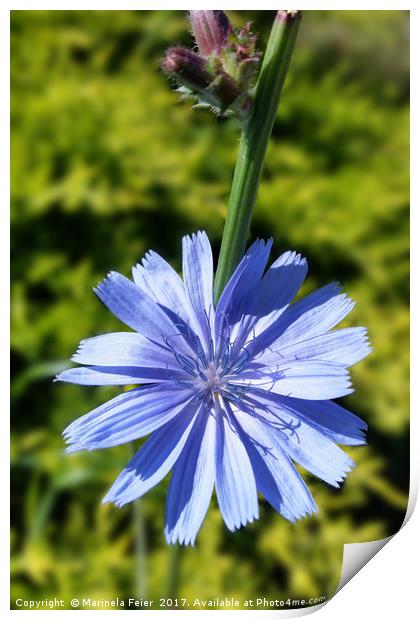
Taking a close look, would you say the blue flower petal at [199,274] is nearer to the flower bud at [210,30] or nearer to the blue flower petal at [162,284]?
the blue flower petal at [162,284]

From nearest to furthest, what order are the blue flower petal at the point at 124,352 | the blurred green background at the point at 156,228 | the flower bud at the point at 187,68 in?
the flower bud at the point at 187,68 < the blue flower petal at the point at 124,352 < the blurred green background at the point at 156,228

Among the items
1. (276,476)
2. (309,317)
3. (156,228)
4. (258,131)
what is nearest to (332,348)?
(309,317)

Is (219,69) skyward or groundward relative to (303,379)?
skyward

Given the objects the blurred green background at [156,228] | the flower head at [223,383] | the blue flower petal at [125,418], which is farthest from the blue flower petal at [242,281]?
the blurred green background at [156,228]

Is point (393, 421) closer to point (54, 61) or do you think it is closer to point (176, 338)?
point (176, 338)

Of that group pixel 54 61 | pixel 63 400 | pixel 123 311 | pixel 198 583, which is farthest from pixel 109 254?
pixel 123 311

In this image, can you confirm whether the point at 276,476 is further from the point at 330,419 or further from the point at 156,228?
the point at 156,228
